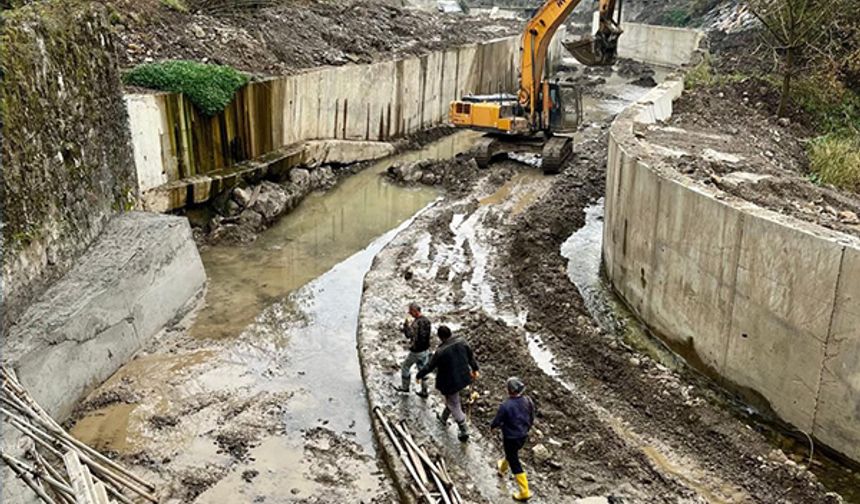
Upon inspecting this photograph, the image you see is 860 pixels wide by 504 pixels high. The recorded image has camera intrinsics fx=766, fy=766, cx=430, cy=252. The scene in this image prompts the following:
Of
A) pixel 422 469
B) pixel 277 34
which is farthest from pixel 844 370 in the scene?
pixel 277 34

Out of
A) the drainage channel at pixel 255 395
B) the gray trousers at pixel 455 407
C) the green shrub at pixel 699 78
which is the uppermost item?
the green shrub at pixel 699 78

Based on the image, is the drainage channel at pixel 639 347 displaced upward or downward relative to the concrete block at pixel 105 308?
downward

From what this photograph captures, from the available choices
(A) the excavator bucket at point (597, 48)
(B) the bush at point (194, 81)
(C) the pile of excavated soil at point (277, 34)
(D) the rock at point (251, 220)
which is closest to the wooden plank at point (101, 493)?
(D) the rock at point (251, 220)

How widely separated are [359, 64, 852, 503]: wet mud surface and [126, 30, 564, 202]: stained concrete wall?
493 centimetres

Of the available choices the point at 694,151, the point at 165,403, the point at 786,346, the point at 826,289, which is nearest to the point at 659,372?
the point at 786,346

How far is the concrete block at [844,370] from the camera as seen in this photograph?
8.38 m

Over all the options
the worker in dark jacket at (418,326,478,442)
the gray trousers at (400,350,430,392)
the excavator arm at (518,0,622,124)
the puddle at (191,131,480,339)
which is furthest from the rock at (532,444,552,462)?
the excavator arm at (518,0,622,124)

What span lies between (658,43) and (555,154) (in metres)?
29.9

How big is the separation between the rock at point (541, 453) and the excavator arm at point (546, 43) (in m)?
12.1

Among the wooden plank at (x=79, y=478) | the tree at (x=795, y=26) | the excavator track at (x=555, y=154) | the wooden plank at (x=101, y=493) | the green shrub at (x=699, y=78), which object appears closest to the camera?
the wooden plank at (x=79, y=478)

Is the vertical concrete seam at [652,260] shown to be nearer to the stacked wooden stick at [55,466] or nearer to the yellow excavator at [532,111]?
the stacked wooden stick at [55,466]

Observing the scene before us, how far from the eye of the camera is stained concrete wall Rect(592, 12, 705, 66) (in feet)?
140

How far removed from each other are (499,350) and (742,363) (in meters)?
3.20

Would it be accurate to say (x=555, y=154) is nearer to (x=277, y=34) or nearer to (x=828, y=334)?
(x=277, y=34)
